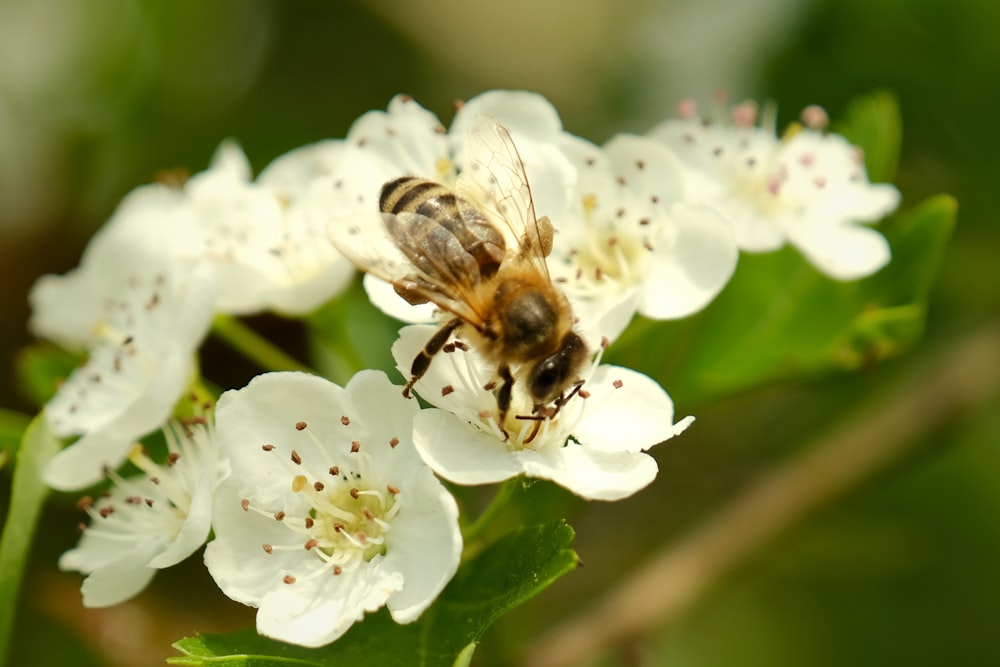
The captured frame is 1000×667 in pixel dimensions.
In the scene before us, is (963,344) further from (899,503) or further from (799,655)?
(799,655)

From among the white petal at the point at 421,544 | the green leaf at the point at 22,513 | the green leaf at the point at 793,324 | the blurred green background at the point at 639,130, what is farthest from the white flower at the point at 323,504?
the blurred green background at the point at 639,130

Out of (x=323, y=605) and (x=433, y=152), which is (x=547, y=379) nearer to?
(x=323, y=605)

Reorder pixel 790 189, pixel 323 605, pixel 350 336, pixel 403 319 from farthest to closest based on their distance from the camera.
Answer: pixel 350 336, pixel 790 189, pixel 403 319, pixel 323 605

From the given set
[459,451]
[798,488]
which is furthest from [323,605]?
[798,488]

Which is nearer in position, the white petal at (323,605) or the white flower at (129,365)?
the white petal at (323,605)

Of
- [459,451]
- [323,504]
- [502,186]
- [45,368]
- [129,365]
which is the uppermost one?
[502,186]

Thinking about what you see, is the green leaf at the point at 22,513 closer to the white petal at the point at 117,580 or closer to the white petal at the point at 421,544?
the white petal at the point at 117,580
